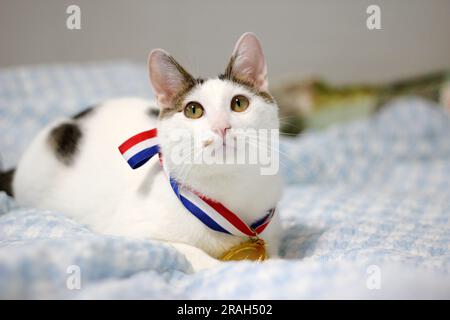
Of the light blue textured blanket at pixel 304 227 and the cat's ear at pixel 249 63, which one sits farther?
the cat's ear at pixel 249 63

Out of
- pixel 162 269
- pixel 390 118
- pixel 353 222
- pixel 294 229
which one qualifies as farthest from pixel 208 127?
pixel 390 118

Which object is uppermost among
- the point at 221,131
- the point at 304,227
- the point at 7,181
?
the point at 221,131

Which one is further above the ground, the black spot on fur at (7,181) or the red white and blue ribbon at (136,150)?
the red white and blue ribbon at (136,150)

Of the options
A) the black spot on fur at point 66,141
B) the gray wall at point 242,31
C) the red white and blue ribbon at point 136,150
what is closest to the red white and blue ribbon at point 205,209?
the red white and blue ribbon at point 136,150

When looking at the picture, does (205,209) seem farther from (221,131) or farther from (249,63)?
(249,63)

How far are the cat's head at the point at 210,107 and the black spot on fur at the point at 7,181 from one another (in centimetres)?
86

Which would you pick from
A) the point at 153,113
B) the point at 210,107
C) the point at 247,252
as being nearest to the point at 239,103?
the point at 210,107

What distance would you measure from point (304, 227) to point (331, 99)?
2151 millimetres

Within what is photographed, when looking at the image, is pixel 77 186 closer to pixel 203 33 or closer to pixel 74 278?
pixel 74 278

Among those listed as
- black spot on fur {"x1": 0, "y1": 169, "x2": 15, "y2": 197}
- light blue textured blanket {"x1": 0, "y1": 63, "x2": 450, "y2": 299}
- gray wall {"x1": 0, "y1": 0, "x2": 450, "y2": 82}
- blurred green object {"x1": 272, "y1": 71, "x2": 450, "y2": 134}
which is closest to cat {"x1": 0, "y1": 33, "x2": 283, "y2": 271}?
light blue textured blanket {"x1": 0, "y1": 63, "x2": 450, "y2": 299}

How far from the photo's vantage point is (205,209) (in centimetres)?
106

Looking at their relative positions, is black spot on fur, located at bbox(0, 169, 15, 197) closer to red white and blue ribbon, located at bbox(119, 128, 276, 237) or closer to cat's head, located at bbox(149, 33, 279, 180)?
red white and blue ribbon, located at bbox(119, 128, 276, 237)

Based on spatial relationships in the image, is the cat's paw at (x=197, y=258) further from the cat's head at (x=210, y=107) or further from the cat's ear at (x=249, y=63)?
the cat's ear at (x=249, y=63)

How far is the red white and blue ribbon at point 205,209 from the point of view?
1.06 metres
